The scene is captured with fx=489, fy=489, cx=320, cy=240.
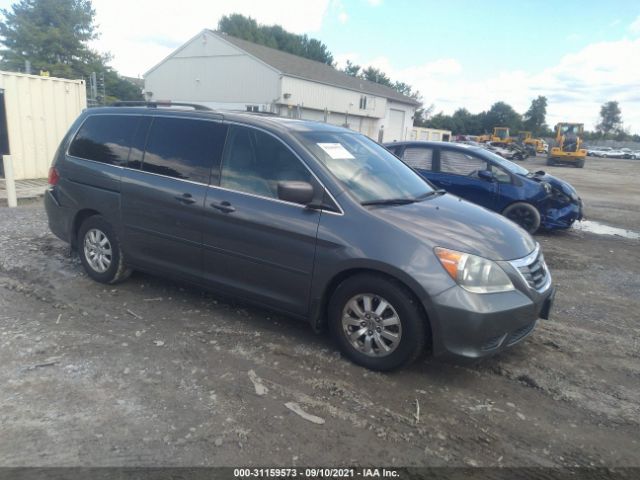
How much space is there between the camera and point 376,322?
3578 mm

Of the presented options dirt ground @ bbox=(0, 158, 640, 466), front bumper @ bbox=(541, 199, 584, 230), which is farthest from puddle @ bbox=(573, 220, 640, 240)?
dirt ground @ bbox=(0, 158, 640, 466)

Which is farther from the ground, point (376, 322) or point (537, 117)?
point (537, 117)

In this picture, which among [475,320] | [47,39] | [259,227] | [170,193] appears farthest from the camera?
[47,39]

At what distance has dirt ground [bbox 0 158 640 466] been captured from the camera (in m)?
2.80

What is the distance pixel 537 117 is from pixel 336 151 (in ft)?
297

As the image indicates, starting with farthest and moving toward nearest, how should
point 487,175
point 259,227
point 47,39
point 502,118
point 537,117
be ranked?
1. point 537,117
2. point 502,118
3. point 47,39
4. point 487,175
5. point 259,227

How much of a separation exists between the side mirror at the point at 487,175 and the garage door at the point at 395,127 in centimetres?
3645

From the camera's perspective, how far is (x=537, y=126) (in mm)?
83438

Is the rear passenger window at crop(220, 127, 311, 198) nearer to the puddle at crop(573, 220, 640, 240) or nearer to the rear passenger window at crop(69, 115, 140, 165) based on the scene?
the rear passenger window at crop(69, 115, 140, 165)

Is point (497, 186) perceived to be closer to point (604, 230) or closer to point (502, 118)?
point (604, 230)

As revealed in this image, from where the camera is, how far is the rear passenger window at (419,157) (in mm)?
9211

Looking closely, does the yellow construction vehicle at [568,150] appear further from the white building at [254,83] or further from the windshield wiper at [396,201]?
the windshield wiper at [396,201]

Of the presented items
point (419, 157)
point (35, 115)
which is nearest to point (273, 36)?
point (35, 115)

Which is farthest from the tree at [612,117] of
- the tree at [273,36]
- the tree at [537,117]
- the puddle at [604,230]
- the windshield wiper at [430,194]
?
the windshield wiper at [430,194]
